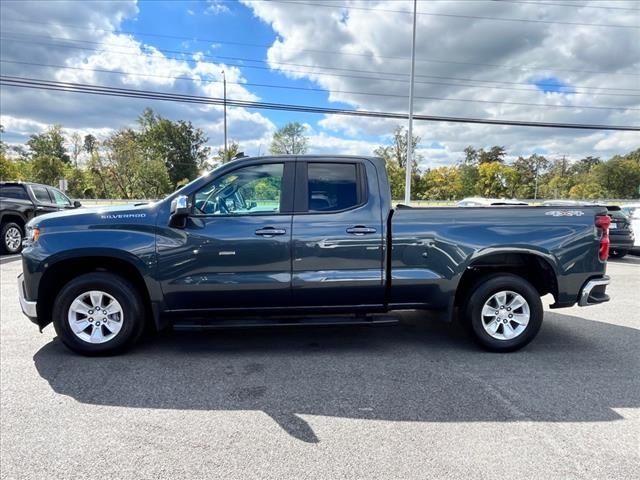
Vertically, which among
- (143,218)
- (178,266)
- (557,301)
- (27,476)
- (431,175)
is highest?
(431,175)

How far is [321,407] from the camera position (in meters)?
3.21

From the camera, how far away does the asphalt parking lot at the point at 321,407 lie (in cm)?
254

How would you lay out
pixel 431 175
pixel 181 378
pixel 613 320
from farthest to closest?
1. pixel 431 175
2. pixel 613 320
3. pixel 181 378

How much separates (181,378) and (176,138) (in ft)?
259

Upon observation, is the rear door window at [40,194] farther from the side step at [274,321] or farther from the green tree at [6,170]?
the green tree at [6,170]

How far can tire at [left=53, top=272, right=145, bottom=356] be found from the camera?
4062mm

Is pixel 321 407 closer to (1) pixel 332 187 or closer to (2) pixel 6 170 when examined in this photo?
(1) pixel 332 187

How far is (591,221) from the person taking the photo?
429 cm

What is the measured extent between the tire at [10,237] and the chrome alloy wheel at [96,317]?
9381mm

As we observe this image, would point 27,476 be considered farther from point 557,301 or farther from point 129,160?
point 129,160

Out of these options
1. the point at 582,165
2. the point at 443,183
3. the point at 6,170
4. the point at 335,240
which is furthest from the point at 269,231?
the point at 582,165

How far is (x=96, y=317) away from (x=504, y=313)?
4206 mm

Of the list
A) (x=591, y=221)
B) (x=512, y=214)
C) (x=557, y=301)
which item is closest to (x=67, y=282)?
(x=512, y=214)

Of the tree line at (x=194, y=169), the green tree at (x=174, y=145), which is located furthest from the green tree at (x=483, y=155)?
the green tree at (x=174, y=145)
